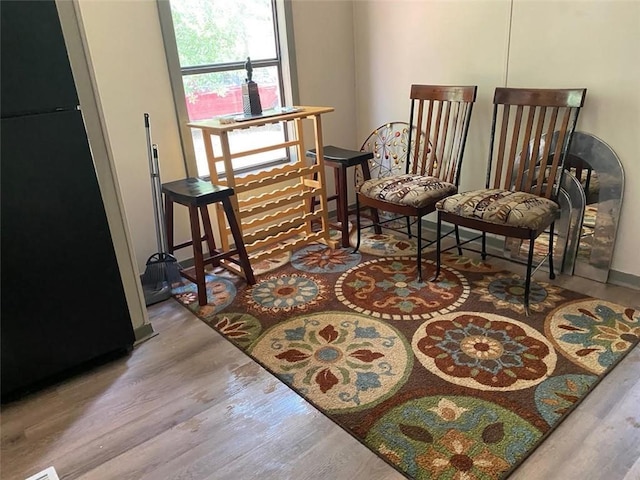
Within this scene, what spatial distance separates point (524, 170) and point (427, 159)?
2.36 feet

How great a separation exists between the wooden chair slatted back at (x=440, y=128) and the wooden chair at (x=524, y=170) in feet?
0.65

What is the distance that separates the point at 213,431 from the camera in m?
1.80

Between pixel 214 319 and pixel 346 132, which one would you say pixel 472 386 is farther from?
pixel 346 132

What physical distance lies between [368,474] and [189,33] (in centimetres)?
260

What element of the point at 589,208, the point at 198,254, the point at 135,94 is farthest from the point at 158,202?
the point at 589,208

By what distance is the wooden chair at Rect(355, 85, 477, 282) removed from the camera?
107 inches

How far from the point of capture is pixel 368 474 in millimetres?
1563

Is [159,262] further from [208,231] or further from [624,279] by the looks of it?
[624,279]

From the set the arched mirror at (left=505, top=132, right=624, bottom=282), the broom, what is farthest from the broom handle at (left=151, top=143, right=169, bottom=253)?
the arched mirror at (left=505, top=132, right=624, bottom=282)

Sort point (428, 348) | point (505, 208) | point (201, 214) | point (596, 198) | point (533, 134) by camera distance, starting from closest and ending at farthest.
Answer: point (428, 348) → point (505, 208) → point (596, 198) → point (533, 134) → point (201, 214)

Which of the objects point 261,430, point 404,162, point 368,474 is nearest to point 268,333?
point 261,430

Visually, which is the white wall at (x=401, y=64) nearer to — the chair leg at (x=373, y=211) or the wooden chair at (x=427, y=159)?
the wooden chair at (x=427, y=159)

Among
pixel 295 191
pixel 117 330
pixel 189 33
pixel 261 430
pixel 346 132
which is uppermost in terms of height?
pixel 189 33

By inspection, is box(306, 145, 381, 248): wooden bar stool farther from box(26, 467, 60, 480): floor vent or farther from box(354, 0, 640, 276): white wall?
box(26, 467, 60, 480): floor vent
